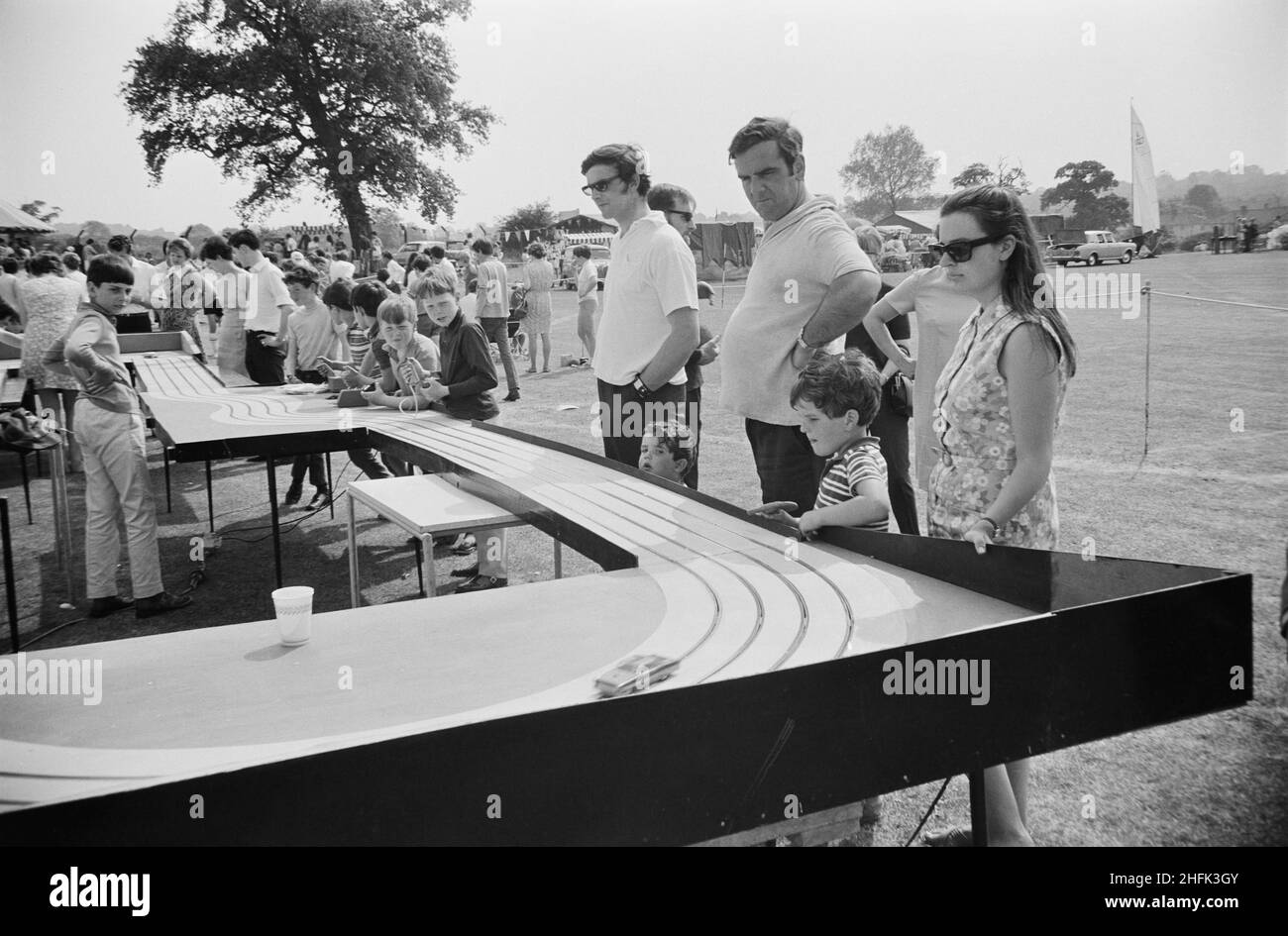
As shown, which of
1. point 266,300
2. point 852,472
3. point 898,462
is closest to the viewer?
point 852,472

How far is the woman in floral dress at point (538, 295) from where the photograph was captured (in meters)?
12.6

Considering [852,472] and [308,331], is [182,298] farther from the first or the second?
[852,472]

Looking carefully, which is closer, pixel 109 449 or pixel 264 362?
pixel 109 449

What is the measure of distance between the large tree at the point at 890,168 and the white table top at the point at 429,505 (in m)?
74.5

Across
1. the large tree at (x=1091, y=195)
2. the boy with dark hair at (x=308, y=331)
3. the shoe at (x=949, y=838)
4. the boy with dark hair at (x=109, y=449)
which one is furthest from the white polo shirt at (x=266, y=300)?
the large tree at (x=1091, y=195)

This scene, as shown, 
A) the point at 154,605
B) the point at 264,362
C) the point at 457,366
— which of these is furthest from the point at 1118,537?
the point at 264,362

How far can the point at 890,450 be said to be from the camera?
13.4 feet

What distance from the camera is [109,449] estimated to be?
4.34m

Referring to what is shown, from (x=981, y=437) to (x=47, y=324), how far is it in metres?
6.37

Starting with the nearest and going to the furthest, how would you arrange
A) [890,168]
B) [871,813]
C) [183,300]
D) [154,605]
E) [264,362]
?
1. [871,813]
2. [154,605]
3. [264,362]
4. [183,300]
5. [890,168]
